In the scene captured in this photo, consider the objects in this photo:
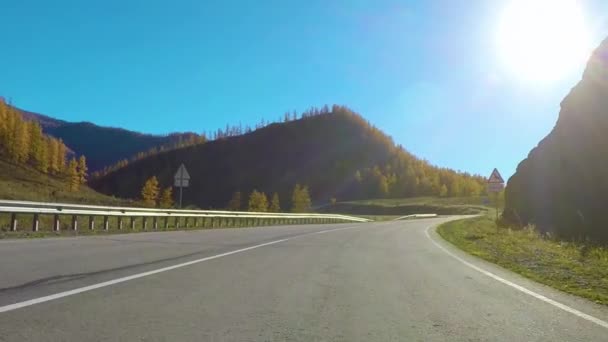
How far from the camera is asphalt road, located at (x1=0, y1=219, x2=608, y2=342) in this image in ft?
16.8

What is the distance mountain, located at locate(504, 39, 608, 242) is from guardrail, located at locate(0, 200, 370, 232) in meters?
18.0

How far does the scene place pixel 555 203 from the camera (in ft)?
98.5

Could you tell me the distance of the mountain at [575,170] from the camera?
26297 mm

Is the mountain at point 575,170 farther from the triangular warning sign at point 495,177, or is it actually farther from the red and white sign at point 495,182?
the triangular warning sign at point 495,177

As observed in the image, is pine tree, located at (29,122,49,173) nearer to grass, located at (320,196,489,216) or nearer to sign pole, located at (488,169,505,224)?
grass, located at (320,196,489,216)

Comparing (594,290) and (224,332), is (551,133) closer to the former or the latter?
(594,290)

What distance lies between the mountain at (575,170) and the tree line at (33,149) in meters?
125

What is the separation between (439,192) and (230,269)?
196951mm

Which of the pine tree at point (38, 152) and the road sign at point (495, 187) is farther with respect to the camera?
the pine tree at point (38, 152)

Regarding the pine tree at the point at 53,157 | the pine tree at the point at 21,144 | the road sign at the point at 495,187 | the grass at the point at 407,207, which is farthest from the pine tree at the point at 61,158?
the road sign at the point at 495,187

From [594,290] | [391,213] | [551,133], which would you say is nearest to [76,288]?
[594,290]

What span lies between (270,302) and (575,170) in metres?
27.6

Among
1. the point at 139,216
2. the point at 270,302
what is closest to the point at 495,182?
the point at 139,216

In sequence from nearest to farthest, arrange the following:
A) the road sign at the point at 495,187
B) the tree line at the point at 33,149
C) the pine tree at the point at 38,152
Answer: the road sign at the point at 495,187 < the tree line at the point at 33,149 < the pine tree at the point at 38,152
